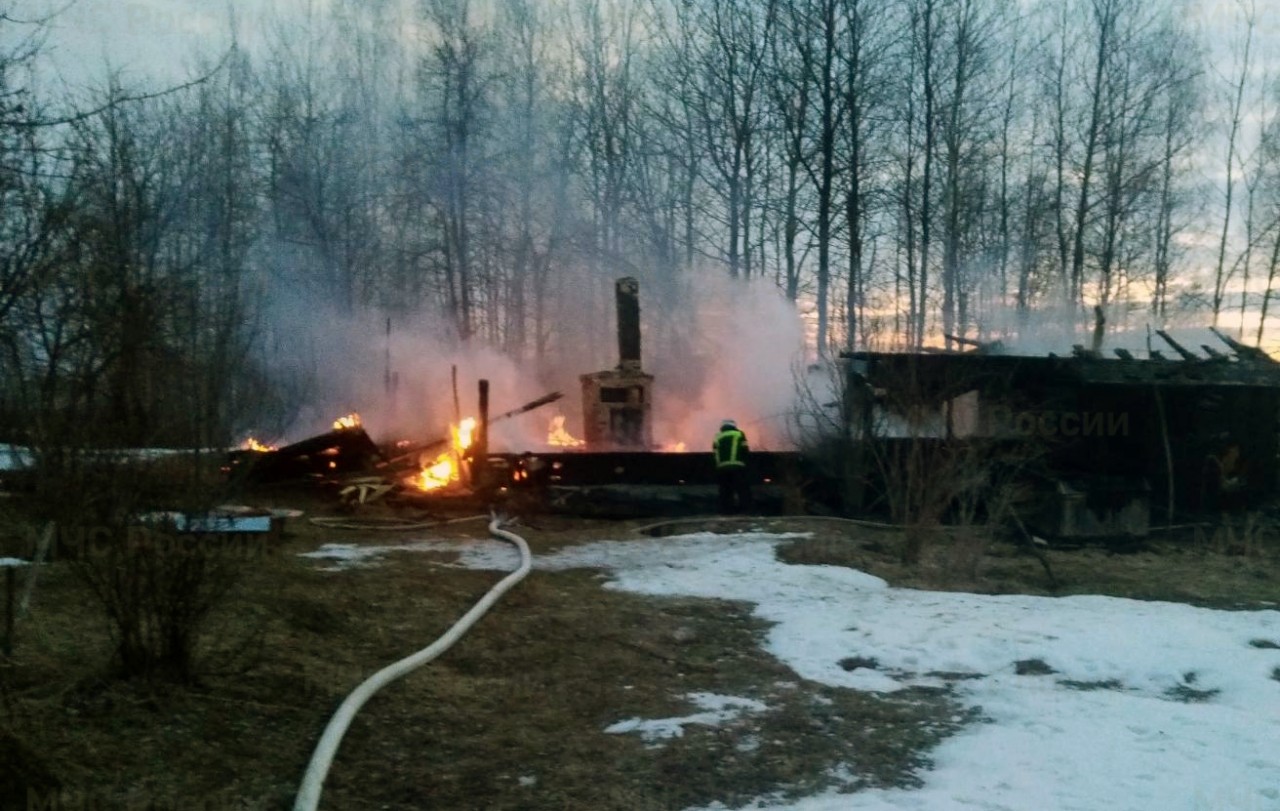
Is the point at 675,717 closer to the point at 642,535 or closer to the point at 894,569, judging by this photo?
the point at 894,569

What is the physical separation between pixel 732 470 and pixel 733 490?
389mm

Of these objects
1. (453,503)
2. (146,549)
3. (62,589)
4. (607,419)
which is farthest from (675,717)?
(607,419)

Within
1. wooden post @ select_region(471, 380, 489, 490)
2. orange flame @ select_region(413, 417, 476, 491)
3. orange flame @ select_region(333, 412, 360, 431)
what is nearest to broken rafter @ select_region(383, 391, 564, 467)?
orange flame @ select_region(413, 417, 476, 491)

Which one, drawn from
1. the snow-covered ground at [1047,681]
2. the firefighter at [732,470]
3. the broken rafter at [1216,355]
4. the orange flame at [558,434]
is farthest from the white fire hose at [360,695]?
the orange flame at [558,434]

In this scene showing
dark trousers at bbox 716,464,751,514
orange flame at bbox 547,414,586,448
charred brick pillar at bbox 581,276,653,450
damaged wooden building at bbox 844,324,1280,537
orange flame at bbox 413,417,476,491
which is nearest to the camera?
damaged wooden building at bbox 844,324,1280,537

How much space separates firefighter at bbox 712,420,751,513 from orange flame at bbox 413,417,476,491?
4792 mm

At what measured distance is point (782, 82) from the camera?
32.1m

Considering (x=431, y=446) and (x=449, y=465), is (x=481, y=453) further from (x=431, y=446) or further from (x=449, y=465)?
(x=431, y=446)

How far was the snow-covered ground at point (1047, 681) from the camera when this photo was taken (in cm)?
516

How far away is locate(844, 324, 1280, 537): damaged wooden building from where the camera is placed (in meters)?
17.0

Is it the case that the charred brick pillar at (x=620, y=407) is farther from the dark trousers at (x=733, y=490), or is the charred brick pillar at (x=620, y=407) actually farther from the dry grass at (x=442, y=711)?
the dry grass at (x=442, y=711)

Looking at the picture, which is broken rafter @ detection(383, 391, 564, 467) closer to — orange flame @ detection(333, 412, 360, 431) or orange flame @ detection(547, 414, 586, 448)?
orange flame @ detection(333, 412, 360, 431)

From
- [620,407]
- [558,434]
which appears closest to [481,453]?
[620,407]

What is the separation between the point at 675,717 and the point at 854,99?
26664mm
